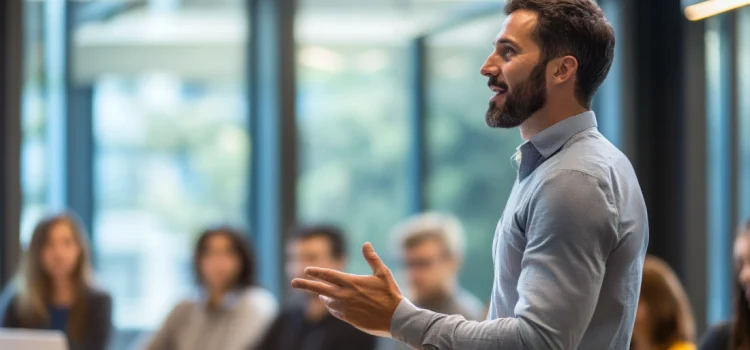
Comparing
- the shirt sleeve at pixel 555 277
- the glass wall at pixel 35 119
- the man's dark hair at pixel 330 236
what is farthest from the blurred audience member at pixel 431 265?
the shirt sleeve at pixel 555 277

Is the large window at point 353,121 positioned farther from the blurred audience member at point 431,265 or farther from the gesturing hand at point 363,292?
the gesturing hand at point 363,292

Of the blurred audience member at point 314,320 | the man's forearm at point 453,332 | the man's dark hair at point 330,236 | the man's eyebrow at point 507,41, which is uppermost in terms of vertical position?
the man's eyebrow at point 507,41

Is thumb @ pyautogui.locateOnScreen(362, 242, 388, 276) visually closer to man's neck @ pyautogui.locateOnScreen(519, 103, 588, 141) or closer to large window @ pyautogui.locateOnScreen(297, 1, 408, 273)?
man's neck @ pyautogui.locateOnScreen(519, 103, 588, 141)

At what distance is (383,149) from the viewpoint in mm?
5590

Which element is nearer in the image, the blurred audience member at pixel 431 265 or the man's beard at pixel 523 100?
the man's beard at pixel 523 100

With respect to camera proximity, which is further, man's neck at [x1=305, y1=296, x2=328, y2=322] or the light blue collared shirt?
man's neck at [x1=305, y1=296, x2=328, y2=322]

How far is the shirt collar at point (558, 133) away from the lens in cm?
158

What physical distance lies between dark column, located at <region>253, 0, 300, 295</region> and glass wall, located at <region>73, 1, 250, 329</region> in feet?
0.26

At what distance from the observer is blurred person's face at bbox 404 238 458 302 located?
14.2 ft

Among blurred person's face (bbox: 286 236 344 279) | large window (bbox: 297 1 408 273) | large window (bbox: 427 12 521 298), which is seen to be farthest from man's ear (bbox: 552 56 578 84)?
large window (bbox: 427 12 521 298)

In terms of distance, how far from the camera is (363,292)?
1.50 metres

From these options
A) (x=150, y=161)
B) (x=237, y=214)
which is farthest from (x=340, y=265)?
(x=150, y=161)

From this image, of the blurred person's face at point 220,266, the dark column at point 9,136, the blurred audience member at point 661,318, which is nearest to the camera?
the blurred audience member at point 661,318

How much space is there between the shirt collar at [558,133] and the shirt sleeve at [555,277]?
116 millimetres
